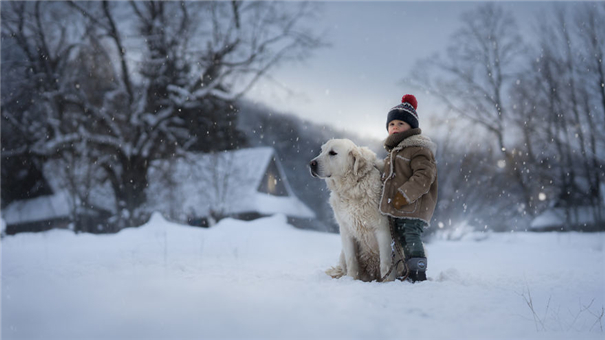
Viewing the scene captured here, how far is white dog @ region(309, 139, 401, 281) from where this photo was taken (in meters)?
3.52

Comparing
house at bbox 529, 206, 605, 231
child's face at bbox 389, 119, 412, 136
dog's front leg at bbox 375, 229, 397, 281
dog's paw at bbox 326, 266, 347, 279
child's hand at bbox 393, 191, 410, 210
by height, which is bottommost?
house at bbox 529, 206, 605, 231

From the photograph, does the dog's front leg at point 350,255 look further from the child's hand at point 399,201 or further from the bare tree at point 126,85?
the bare tree at point 126,85

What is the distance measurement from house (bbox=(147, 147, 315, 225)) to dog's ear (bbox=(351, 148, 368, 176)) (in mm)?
11461

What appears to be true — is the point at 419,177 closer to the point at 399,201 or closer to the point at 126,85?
the point at 399,201

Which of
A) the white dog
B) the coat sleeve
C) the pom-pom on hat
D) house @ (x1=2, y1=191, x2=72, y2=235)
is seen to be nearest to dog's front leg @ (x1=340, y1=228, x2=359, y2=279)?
the white dog

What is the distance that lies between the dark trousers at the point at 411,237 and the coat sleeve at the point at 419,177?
264mm

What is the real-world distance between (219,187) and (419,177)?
17.0m

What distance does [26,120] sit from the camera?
1470 cm

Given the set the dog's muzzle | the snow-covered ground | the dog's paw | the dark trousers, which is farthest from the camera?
the dog's paw

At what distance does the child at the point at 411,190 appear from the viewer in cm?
332

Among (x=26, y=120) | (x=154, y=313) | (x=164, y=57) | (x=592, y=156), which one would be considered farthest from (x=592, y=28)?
(x=26, y=120)

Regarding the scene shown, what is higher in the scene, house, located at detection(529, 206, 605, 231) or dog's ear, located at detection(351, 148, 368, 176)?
dog's ear, located at detection(351, 148, 368, 176)

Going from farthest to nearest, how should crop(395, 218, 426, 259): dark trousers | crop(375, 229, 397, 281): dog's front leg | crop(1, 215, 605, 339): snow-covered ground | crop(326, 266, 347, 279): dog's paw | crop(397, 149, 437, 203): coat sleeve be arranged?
crop(326, 266, 347, 279): dog's paw < crop(375, 229, 397, 281): dog's front leg < crop(395, 218, 426, 259): dark trousers < crop(397, 149, 437, 203): coat sleeve < crop(1, 215, 605, 339): snow-covered ground

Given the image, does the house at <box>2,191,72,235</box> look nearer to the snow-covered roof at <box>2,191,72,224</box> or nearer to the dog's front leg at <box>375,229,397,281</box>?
the snow-covered roof at <box>2,191,72,224</box>
